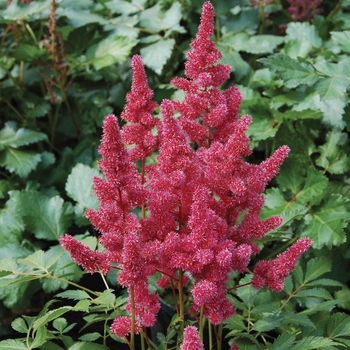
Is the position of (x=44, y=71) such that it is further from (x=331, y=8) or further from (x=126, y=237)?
(x=126, y=237)

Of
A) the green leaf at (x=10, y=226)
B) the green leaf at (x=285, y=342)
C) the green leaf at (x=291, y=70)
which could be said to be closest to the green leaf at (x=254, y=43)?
the green leaf at (x=291, y=70)

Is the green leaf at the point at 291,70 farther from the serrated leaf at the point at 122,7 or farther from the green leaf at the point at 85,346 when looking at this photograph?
the serrated leaf at the point at 122,7

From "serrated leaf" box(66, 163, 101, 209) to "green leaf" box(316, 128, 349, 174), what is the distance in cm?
61

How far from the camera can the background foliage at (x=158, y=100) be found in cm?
113

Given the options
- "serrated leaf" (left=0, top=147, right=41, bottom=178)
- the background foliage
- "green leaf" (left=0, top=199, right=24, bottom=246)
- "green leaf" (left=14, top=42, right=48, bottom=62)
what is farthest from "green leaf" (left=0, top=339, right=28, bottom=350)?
"green leaf" (left=14, top=42, right=48, bottom=62)

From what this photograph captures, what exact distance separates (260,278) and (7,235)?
3.07 feet

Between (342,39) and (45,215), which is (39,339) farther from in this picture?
(342,39)

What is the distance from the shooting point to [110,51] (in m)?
1.94

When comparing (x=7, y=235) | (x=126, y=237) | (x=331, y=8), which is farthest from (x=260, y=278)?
(x=331, y=8)

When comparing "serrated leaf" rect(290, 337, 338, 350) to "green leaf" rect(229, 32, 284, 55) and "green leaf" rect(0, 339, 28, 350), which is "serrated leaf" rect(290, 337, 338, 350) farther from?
"green leaf" rect(229, 32, 284, 55)

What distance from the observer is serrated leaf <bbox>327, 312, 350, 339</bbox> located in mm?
1037

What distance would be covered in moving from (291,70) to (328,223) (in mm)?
376

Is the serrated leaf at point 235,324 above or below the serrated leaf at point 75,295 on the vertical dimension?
below

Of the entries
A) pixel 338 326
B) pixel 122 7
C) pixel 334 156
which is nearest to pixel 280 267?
pixel 338 326
